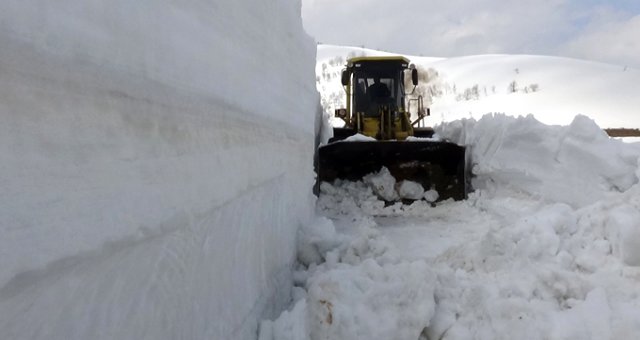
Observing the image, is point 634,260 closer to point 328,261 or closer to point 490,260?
point 490,260

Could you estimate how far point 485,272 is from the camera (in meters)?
2.85

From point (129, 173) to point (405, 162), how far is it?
5.11 metres

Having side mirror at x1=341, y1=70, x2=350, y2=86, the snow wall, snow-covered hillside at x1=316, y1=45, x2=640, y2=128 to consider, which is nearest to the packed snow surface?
the snow wall

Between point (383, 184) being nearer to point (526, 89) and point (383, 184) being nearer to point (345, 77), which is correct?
point (345, 77)

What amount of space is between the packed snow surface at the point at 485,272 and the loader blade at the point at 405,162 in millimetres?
674

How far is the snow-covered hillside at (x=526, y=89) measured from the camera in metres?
33.6

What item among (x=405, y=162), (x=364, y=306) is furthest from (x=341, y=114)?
(x=364, y=306)

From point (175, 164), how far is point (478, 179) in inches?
199

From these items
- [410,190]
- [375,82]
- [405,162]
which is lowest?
[410,190]

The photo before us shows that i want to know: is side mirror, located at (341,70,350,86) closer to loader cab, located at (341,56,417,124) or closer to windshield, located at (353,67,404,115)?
loader cab, located at (341,56,417,124)

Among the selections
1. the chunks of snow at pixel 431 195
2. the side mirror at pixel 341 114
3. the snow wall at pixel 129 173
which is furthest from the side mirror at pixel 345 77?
the snow wall at pixel 129 173

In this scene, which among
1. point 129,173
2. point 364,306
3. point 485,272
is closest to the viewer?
point 129,173

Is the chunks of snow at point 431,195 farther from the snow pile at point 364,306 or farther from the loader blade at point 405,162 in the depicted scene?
the snow pile at point 364,306

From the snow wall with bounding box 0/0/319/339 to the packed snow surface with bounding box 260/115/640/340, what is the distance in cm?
41
